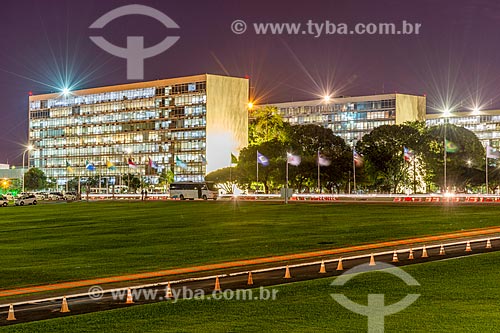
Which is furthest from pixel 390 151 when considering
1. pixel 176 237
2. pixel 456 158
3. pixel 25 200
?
pixel 176 237

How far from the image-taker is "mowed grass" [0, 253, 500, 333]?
61.7ft

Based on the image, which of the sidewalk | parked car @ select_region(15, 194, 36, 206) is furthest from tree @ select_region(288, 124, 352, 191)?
the sidewalk

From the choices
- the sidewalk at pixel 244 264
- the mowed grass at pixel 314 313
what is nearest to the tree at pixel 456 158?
the sidewalk at pixel 244 264

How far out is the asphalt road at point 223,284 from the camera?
68.8 ft

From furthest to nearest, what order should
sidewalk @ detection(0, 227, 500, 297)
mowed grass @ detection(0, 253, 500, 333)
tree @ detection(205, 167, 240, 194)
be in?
tree @ detection(205, 167, 240, 194)
sidewalk @ detection(0, 227, 500, 297)
mowed grass @ detection(0, 253, 500, 333)

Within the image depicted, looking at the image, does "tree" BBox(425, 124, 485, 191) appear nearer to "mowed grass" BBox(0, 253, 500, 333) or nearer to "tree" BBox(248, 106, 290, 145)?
"tree" BBox(248, 106, 290, 145)

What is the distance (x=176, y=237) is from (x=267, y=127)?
10512 cm

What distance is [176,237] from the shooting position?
146ft

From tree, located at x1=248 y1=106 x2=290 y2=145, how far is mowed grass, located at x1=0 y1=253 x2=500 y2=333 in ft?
394

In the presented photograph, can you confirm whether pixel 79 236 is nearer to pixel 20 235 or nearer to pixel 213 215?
pixel 20 235

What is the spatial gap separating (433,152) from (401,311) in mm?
119227

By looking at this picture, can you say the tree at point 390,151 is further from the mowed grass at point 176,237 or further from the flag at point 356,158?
the mowed grass at point 176,237

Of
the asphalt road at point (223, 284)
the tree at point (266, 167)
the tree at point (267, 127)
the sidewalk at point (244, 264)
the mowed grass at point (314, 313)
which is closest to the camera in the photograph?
the mowed grass at point (314, 313)

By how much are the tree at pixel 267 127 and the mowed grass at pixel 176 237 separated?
80.1m
